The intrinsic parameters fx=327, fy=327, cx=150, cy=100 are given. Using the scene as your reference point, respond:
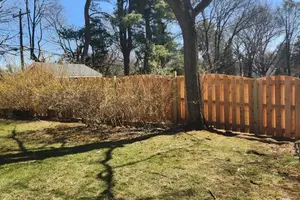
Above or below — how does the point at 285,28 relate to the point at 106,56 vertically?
above

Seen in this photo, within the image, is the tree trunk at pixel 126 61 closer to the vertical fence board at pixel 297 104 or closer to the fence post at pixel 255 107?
the fence post at pixel 255 107

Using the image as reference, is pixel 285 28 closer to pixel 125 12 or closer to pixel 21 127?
pixel 125 12

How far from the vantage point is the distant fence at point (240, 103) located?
6355mm

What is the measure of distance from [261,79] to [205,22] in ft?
98.0

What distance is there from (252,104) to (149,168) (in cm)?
328

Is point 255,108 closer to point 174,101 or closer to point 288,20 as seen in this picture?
point 174,101

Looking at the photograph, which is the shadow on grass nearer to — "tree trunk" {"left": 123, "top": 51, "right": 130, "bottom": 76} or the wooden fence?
the wooden fence

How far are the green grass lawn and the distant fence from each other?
27.9 inches

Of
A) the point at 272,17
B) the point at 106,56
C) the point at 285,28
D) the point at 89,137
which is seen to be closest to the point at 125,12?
the point at 106,56

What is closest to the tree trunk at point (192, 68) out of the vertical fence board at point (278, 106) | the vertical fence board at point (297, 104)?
the vertical fence board at point (278, 106)

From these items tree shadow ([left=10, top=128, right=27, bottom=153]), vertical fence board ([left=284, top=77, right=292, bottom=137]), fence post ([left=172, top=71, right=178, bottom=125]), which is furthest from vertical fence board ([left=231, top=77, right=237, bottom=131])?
tree shadow ([left=10, top=128, right=27, bottom=153])

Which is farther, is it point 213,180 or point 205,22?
point 205,22

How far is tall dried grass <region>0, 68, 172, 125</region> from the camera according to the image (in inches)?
324

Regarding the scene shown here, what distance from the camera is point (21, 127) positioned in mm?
9586
